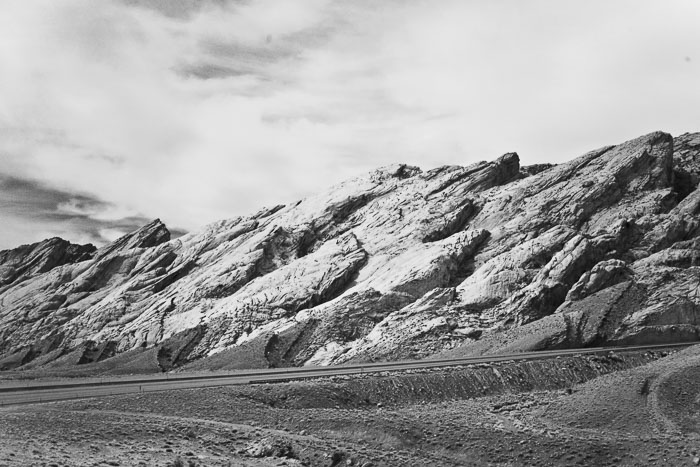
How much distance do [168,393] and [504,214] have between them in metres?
87.7

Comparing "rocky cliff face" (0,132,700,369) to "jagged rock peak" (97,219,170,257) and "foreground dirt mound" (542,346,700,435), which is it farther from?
"foreground dirt mound" (542,346,700,435)

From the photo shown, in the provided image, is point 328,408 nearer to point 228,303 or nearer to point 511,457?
point 511,457

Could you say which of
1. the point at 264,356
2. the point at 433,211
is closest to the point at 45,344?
the point at 264,356

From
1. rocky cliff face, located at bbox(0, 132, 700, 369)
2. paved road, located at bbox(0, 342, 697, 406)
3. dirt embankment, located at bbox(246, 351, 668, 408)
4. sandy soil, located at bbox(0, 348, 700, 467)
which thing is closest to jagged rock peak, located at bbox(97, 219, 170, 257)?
rocky cliff face, located at bbox(0, 132, 700, 369)

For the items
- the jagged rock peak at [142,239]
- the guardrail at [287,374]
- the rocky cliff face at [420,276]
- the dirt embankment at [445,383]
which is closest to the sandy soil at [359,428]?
the dirt embankment at [445,383]

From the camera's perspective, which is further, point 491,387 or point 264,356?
point 264,356

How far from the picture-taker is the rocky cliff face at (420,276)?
9119 centimetres

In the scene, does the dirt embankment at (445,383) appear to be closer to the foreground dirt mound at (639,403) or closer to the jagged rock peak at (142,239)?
the foreground dirt mound at (639,403)

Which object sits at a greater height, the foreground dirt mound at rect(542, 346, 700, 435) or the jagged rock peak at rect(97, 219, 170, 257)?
the jagged rock peak at rect(97, 219, 170, 257)

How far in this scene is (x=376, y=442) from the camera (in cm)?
3778

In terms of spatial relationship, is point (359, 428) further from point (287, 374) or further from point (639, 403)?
point (287, 374)

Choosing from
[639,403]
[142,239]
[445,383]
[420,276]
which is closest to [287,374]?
[445,383]

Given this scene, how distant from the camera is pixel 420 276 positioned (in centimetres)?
10738

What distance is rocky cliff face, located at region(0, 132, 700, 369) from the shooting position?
299ft
